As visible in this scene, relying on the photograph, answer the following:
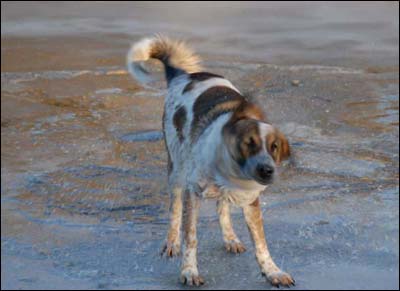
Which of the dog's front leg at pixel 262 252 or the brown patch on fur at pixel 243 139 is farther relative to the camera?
the dog's front leg at pixel 262 252

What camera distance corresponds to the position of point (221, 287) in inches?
177

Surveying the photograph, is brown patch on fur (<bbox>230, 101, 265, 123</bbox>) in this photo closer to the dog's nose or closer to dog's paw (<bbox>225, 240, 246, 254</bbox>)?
the dog's nose

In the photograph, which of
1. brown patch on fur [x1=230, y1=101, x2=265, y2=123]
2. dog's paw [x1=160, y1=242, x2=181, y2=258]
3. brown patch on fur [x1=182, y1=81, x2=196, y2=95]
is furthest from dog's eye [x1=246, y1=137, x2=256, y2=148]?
brown patch on fur [x1=182, y1=81, x2=196, y2=95]

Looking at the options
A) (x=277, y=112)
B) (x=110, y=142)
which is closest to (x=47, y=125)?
(x=110, y=142)

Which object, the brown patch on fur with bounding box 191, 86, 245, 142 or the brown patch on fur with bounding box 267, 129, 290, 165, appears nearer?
the brown patch on fur with bounding box 267, 129, 290, 165

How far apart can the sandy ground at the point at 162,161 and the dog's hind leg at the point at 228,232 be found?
7 centimetres

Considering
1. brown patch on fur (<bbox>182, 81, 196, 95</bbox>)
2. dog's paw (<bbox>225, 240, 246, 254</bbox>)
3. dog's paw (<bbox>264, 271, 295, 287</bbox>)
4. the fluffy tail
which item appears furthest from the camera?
the fluffy tail

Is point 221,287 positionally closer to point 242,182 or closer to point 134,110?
point 242,182

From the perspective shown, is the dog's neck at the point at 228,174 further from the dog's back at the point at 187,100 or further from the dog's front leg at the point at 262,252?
the dog's front leg at the point at 262,252

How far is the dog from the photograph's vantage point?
416cm

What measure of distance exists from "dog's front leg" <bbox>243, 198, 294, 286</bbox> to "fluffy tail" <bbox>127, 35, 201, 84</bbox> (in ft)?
5.12

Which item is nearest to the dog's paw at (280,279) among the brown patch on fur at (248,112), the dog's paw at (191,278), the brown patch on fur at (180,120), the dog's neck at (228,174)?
the dog's paw at (191,278)

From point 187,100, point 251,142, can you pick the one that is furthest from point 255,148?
point 187,100

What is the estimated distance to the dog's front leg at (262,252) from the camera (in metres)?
4.54
